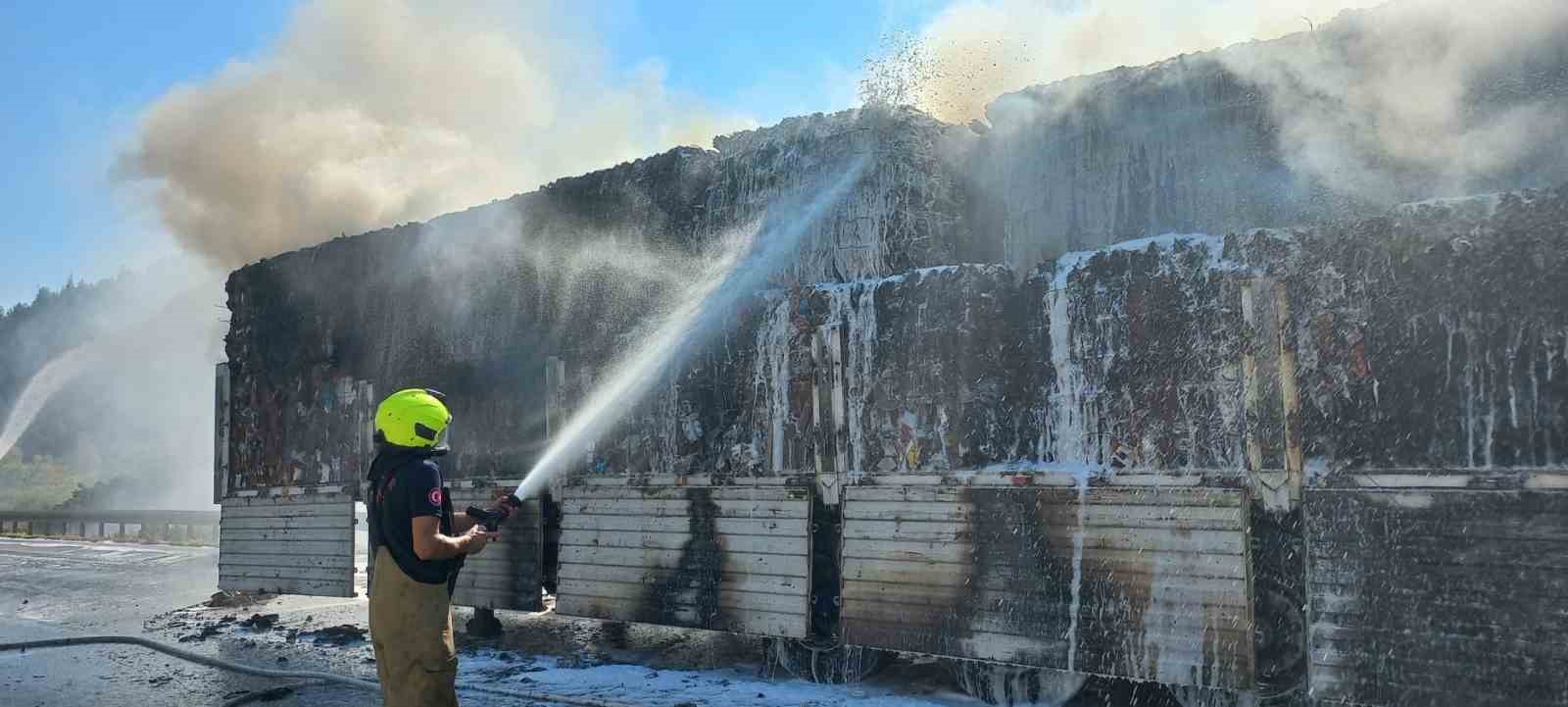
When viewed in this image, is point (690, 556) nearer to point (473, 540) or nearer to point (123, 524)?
point (473, 540)

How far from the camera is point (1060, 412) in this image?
6047 mm

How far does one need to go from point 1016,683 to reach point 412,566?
3.46 m

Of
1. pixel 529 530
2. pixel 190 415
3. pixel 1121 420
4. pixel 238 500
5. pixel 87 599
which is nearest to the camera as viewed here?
pixel 1121 420

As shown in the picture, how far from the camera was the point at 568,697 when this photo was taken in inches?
264

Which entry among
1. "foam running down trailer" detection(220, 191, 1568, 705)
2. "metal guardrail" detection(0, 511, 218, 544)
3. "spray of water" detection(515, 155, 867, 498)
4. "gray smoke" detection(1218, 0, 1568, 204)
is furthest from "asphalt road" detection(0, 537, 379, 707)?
"gray smoke" detection(1218, 0, 1568, 204)

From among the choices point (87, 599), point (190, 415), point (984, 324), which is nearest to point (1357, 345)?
point (984, 324)

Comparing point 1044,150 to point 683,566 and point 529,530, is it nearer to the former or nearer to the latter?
point 683,566

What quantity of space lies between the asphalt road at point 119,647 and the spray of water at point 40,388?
44.6 metres

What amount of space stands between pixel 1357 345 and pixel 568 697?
4.69 meters

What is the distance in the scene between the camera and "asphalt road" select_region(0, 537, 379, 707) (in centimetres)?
720

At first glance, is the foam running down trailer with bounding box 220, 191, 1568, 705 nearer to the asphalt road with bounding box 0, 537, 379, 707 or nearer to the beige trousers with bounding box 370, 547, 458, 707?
the asphalt road with bounding box 0, 537, 379, 707

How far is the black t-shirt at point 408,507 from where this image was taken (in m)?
4.30

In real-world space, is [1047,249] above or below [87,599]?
above

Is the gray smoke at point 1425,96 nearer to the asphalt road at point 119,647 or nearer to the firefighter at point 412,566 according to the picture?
the firefighter at point 412,566
